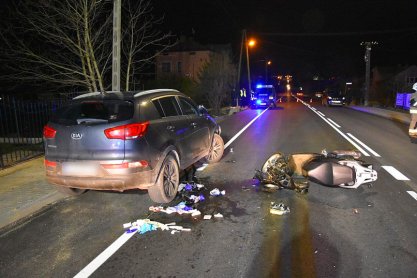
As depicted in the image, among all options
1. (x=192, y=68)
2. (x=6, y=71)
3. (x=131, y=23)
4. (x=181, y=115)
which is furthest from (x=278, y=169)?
(x=192, y=68)

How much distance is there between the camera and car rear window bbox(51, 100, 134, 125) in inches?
222

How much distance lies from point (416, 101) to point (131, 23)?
10.0 m

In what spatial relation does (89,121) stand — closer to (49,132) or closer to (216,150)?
(49,132)

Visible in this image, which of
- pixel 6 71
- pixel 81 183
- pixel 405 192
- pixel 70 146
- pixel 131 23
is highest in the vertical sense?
pixel 131 23

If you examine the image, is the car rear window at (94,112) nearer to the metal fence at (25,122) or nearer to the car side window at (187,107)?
the car side window at (187,107)

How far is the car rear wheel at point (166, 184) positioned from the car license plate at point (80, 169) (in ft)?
2.99

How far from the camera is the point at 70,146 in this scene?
5695mm

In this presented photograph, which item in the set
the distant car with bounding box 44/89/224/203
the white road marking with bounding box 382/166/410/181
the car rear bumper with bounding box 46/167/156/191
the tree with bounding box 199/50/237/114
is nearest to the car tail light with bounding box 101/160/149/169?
the distant car with bounding box 44/89/224/203

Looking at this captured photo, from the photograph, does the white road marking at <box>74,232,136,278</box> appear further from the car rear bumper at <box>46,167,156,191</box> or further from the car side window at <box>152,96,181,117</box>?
the car side window at <box>152,96,181,117</box>

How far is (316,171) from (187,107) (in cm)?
275

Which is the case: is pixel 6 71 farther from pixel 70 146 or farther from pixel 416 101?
pixel 416 101

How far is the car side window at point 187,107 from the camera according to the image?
746cm

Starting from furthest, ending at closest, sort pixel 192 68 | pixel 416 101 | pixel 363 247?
pixel 192 68 → pixel 416 101 → pixel 363 247

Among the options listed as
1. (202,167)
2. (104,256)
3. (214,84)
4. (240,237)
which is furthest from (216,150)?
(214,84)
